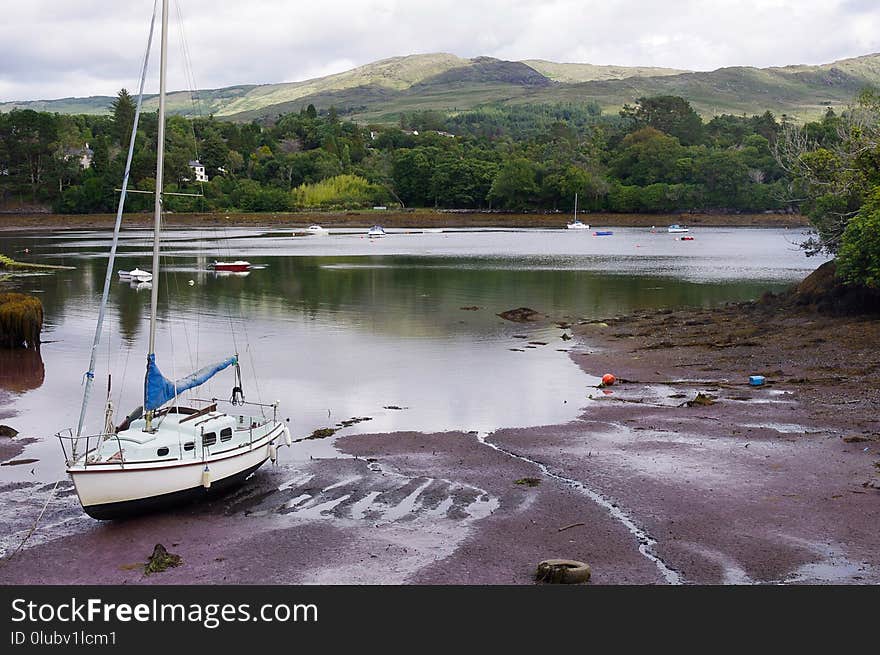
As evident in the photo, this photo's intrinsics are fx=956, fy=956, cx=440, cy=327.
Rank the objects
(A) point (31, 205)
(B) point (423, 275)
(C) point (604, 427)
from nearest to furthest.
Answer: (C) point (604, 427) < (B) point (423, 275) < (A) point (31, 205)

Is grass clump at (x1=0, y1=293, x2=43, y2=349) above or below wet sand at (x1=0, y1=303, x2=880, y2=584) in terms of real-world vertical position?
above

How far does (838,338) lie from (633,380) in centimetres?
1059

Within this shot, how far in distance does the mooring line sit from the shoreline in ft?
528

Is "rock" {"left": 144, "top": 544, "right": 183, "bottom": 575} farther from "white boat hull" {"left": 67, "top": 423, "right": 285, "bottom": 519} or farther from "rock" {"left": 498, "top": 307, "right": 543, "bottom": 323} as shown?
"rock" {"left": 498, "top": 307, "right": 543, "bottom": 323}

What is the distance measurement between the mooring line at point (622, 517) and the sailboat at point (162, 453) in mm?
6254

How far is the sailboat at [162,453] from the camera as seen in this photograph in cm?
1959

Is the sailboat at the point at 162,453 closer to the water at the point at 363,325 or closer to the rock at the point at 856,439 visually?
the water at the point at 363,325

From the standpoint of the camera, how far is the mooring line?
1705cm

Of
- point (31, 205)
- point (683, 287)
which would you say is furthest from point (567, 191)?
point (683, 287)

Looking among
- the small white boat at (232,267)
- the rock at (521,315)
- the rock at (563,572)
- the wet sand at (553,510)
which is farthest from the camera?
the small white boat at (232,267)

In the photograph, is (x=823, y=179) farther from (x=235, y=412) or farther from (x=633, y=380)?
(x=235, y=412)

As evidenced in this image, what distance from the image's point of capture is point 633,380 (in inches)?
1394

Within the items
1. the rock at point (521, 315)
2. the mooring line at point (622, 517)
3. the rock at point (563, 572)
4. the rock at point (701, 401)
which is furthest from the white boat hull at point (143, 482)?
the rock at point (521, 315)

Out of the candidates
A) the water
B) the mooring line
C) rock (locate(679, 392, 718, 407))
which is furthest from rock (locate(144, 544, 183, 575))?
rock (locate(679, 392, 718, 407))
